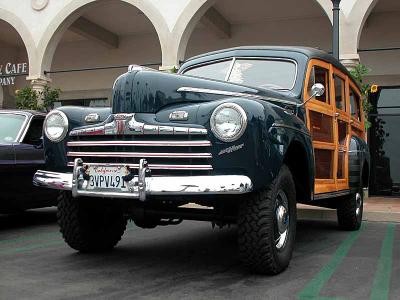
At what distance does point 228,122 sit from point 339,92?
9.61 ft

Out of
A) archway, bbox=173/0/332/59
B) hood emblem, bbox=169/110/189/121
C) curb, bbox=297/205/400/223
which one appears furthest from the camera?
archway, bbox=173/0/332/59

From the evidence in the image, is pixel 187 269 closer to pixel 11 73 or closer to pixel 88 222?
pixel 88 222

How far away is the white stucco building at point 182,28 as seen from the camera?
1312 cm

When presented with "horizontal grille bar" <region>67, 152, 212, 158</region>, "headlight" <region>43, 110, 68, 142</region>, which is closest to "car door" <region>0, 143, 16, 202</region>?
"headlight" <region>43, 110, 68, 142</region>

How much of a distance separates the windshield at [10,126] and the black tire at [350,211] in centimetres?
438

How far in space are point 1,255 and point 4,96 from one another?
50.1 feet

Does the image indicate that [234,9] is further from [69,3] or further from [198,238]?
[198,238]

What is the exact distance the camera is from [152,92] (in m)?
4.15

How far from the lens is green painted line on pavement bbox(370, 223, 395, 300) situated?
3.75 metres

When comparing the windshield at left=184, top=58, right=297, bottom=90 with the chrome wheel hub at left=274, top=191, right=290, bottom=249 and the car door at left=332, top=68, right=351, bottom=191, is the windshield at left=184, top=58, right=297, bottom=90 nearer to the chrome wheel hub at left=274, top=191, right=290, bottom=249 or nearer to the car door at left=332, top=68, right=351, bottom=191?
the car door at left=332, top=68, right=351, bottom=191

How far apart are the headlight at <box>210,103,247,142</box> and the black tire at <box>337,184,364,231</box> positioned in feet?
11.5

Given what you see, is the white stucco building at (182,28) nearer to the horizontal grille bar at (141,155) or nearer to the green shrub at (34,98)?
the green shrub at (34,98)

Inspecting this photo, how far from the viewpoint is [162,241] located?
6.08 metres

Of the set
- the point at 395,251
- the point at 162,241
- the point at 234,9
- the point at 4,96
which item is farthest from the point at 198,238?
the point at 4,96
